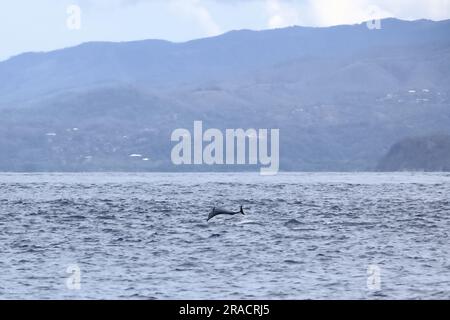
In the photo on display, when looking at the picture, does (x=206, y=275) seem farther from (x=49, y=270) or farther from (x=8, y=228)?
(x=8, y=228)

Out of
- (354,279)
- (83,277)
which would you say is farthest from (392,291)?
(83,277)

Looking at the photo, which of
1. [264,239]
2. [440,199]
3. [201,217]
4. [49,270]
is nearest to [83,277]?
[49,270]

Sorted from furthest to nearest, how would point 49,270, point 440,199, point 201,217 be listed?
point 440,199 < point 201,217 < point 49,270

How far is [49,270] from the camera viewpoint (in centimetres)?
4634

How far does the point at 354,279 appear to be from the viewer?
1711 inches

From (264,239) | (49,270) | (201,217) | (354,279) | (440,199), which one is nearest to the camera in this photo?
(354,279)

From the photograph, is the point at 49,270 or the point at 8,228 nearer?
the point at 49,270
